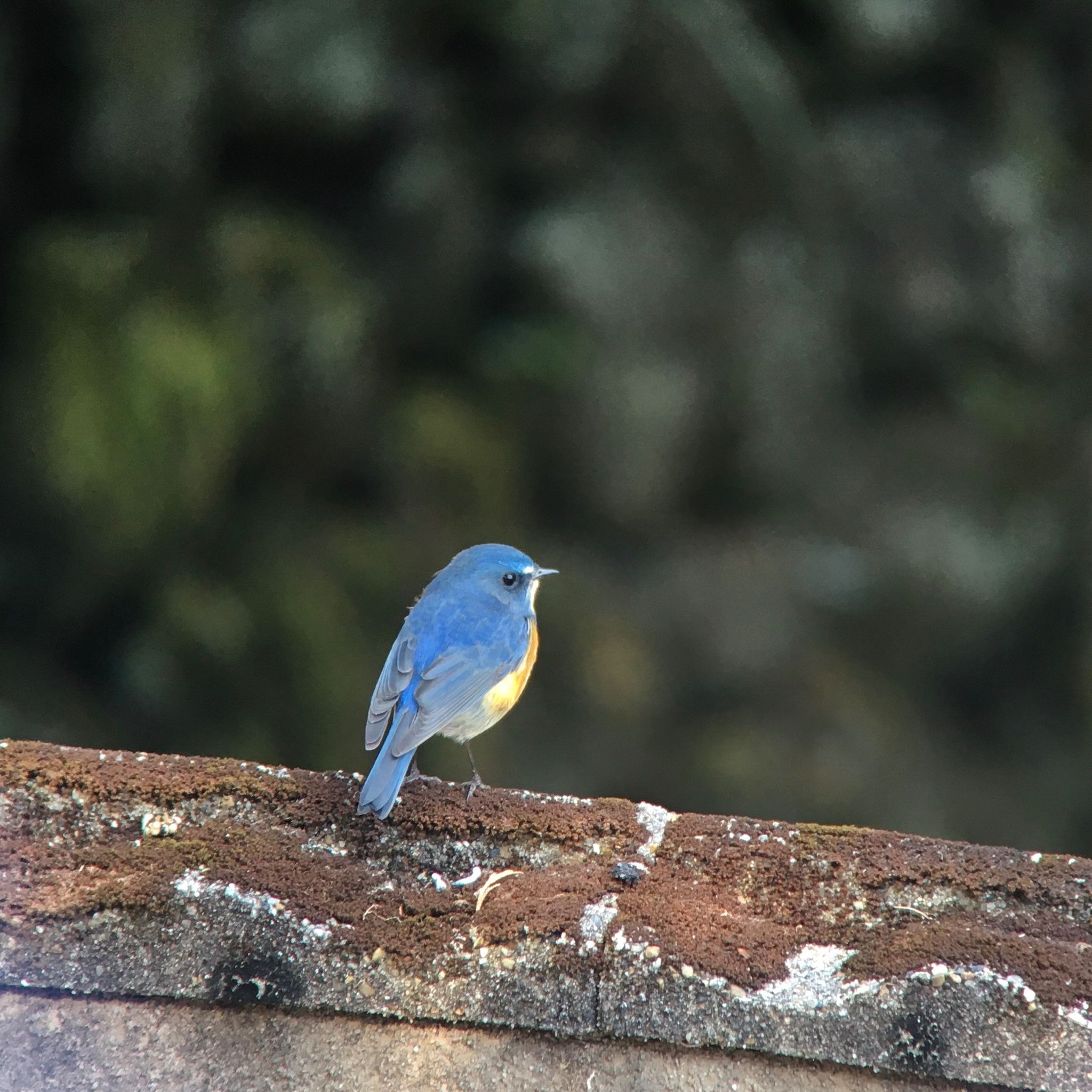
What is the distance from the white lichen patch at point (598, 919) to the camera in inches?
58.5

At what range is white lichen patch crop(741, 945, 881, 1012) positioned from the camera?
1.40 meters

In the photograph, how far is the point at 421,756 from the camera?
4.61m

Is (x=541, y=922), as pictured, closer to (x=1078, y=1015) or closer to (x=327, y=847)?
(x=327, y=847)

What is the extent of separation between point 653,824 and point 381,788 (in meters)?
0.39

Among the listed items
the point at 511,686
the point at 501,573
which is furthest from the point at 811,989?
the point at 501,573

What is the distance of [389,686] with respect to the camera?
9.93 feet

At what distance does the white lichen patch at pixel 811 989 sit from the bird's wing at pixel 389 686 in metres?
1.49

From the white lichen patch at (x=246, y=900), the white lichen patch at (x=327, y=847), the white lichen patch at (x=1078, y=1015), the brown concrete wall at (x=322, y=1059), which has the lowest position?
the brown concrete wall at (x=322, y=1059)

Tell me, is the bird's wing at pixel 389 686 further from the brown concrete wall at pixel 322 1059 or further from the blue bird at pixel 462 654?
the brown concrete wall at pixel 322 1059

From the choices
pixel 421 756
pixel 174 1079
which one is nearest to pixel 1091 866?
pixel 174 1079

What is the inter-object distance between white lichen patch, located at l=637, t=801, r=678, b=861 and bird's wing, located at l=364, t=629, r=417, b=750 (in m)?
1.08

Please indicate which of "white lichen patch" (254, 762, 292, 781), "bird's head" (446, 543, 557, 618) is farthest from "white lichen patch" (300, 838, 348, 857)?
"bird's head" (446, 543, 557, 618)

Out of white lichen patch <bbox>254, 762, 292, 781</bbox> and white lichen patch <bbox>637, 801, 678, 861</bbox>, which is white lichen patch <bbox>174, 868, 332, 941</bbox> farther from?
white lichen patch <bbox>637, 801, 678, 861</bbox>

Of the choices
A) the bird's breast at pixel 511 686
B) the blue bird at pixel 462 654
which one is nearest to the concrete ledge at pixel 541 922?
the blue bird at pixel 462 654
